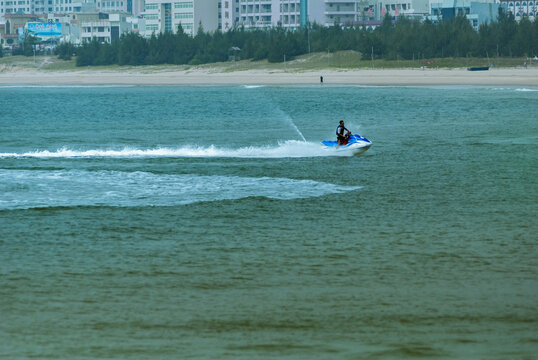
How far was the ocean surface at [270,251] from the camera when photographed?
49.6 feet

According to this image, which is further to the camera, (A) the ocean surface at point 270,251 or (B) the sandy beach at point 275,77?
(B) the sandy beach at point 275,77

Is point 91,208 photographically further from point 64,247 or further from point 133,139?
point 133,139

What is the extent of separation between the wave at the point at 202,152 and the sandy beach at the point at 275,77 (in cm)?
7129

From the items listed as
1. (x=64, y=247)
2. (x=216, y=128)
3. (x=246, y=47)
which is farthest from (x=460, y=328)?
(x=246, y=47)

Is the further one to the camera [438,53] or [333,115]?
[438,53]

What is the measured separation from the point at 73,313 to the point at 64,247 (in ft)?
20.5

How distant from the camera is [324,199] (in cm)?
2973

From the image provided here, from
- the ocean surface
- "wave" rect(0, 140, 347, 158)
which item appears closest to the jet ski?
"wave" rect(0, 140, 347, 158)

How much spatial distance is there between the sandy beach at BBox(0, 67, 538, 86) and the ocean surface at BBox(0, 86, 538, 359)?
2873 inches

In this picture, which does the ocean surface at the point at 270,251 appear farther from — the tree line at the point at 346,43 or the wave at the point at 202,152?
the tree line at the point at 346,43

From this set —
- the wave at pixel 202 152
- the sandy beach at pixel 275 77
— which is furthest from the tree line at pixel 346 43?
the wave at pixel 202 152

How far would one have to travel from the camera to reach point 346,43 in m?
166

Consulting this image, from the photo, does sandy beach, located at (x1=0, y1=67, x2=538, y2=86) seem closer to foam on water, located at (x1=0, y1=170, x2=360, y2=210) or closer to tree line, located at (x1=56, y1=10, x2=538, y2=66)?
tree line, located at (x1=56, y1=10, x2=538, y2=66)

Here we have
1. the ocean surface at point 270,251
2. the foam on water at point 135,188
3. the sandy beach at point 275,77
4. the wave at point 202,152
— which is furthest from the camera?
the sandy beach at point 275,77
